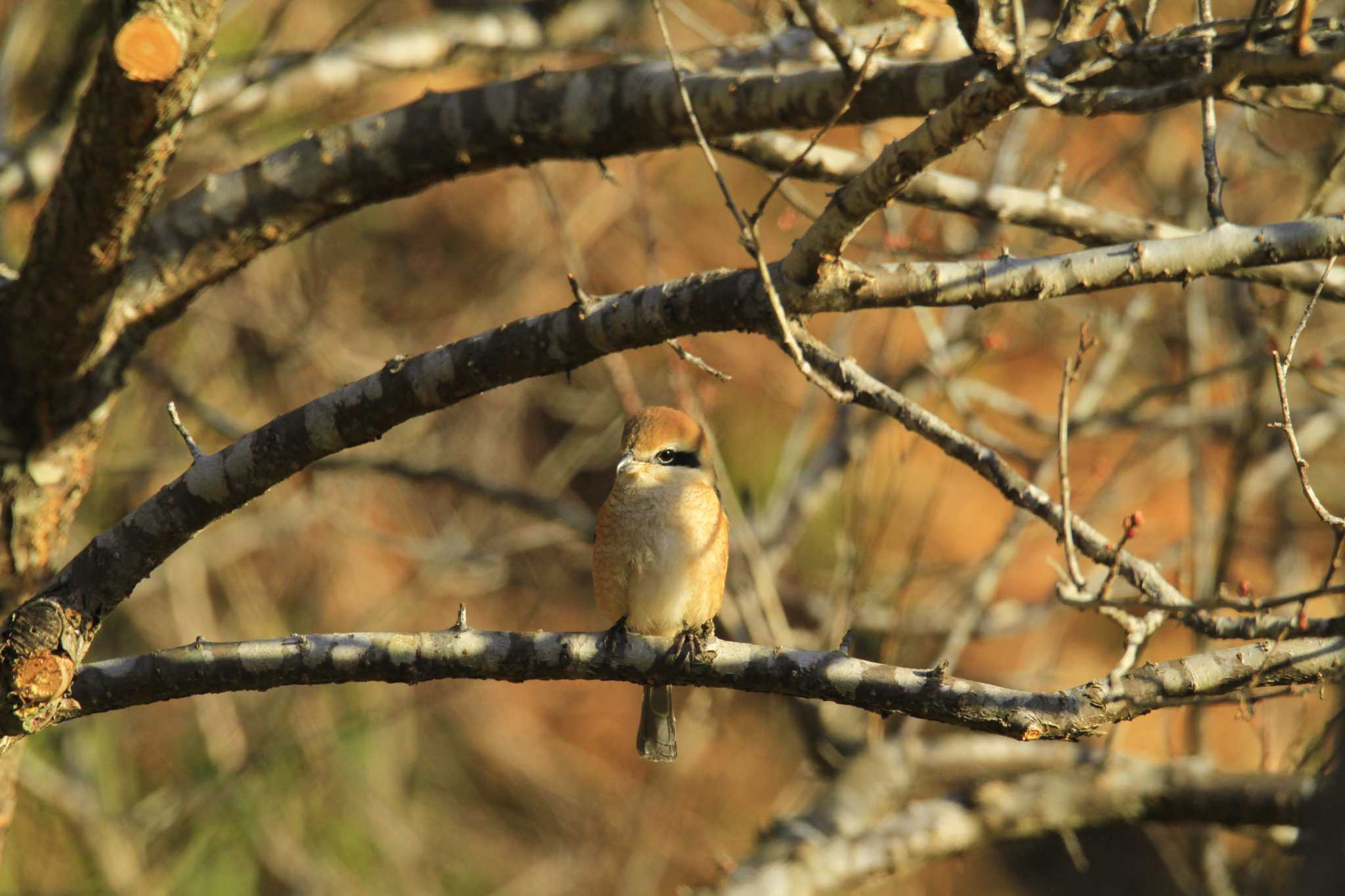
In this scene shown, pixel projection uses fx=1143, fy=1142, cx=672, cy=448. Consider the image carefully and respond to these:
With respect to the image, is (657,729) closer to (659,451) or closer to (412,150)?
(659,451)

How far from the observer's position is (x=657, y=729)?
3959 mm


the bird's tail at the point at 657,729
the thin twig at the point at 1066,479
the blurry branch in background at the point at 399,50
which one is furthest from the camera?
the blurry branch in background at the point at 399,50

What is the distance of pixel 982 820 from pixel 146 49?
3.86m

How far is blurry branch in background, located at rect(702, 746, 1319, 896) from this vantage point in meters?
4.24

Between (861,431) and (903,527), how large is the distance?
346 cm

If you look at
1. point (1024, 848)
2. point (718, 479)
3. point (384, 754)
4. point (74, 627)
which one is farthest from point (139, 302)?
point (1024, 848)

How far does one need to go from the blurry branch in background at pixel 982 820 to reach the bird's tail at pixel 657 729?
2.29ft

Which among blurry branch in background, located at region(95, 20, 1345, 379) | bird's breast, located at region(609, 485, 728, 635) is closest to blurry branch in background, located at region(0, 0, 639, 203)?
blurry branch in background, located at region(95, 20, 1345, 379)

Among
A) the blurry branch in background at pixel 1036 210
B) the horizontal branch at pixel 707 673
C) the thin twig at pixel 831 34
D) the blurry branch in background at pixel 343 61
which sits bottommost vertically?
the horizontal branch at pixel 707 673

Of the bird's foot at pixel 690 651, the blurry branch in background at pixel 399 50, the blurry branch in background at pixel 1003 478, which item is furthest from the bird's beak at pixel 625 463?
the blurry branch in background at pixel 399 50

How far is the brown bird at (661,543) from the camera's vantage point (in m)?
3.50

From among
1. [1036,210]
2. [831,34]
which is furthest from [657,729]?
[831,34]

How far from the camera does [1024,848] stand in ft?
29.0

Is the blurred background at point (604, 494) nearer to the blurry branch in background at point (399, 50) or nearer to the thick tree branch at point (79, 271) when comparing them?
the blurry branch in background at point (399, 50)
